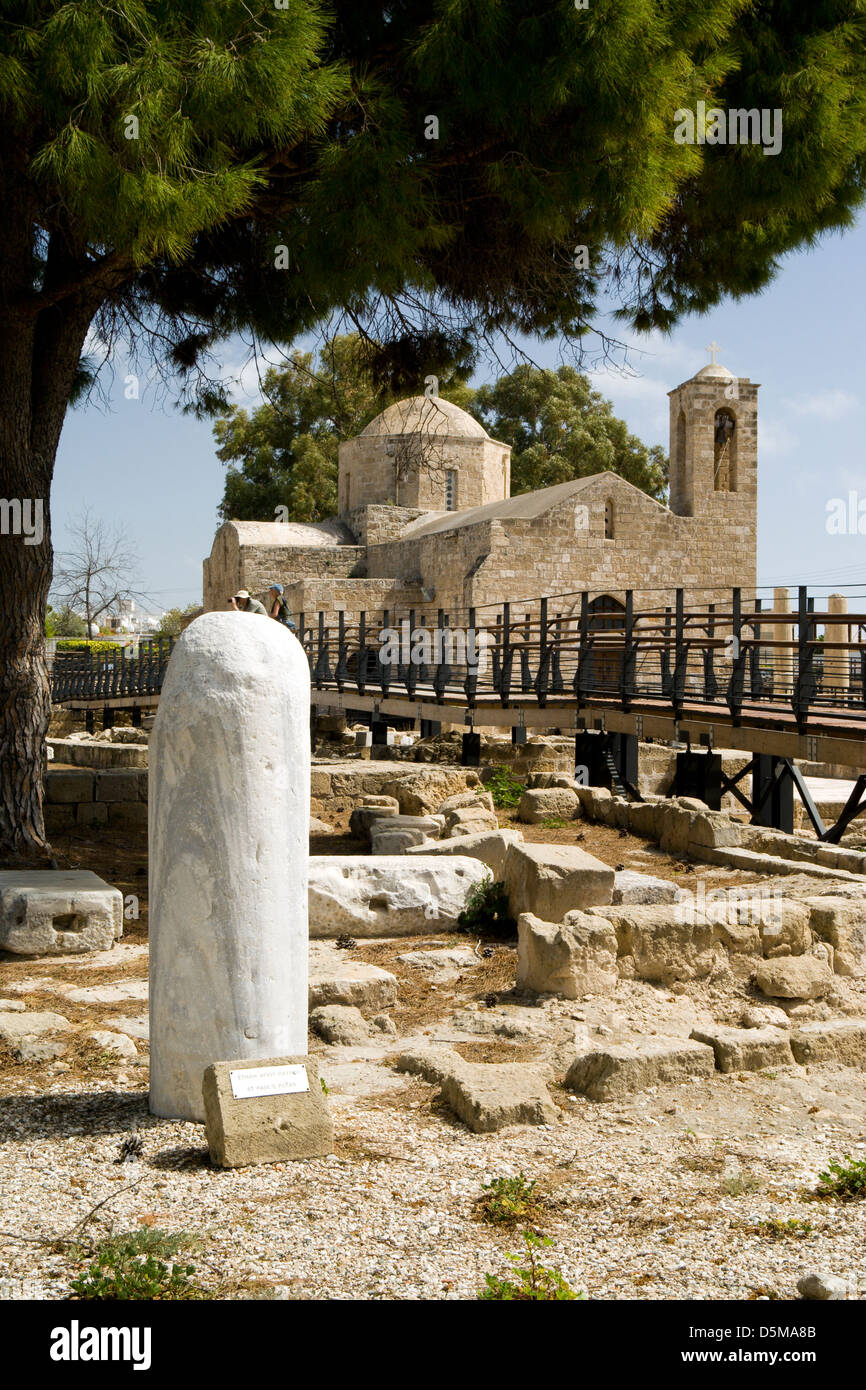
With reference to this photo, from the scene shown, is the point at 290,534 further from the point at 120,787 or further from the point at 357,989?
the point at 357,989

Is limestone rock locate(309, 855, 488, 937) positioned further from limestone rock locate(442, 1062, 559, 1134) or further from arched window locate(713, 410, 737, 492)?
arched window locate(713, 410, 737, 492)

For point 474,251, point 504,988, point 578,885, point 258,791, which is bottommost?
point 504,988

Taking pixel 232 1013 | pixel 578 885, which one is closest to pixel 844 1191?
pixel 232 1013

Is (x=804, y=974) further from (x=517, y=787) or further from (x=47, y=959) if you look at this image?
(x=517, y=787)

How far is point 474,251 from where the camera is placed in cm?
912

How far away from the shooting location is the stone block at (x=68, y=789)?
10.7 metres

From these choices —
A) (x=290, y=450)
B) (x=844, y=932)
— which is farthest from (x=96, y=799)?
(x=290, y=450)

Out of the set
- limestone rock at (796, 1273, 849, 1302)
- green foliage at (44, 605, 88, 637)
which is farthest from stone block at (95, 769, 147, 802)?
green foliage at (44, 605, 88, 637)

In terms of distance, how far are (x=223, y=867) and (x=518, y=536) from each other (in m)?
23.5

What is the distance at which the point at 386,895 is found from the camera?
6.74 m

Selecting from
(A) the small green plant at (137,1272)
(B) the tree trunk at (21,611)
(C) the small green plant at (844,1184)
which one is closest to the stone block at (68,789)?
(B) the tree trunk at (21,611)

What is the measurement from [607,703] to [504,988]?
721 centimetres

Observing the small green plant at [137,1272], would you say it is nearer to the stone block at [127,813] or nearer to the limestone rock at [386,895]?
the limestone rock at [386,895]

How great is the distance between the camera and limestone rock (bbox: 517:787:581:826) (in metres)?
10.4
